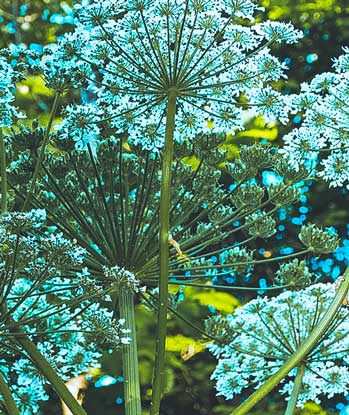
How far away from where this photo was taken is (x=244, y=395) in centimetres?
489

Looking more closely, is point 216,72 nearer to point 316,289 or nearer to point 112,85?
point 112,85

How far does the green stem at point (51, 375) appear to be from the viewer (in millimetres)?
1747

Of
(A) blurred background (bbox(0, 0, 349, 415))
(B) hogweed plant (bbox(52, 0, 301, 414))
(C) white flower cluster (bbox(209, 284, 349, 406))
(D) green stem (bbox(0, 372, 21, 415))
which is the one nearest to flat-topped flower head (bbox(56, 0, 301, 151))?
(B) hogweed plant (bbox(52, 0, 301, 414))

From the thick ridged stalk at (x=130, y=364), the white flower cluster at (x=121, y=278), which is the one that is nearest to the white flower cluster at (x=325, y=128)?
the thick ridged stalk at (x=130, y=364)

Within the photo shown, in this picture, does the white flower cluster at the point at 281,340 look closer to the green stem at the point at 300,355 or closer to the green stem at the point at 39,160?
the green stem at the point at 300,355

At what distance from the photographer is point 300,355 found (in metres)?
1.88

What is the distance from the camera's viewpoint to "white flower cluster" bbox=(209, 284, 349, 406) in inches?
93.2

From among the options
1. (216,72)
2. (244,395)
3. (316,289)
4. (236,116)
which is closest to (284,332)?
(316,289)

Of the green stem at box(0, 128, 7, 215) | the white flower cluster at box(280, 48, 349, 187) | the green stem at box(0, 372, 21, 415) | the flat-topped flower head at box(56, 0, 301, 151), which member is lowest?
the green stem at box(0, 372, 21, 415)

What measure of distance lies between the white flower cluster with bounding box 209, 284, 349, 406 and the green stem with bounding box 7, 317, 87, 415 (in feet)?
2.15

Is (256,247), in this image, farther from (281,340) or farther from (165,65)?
(165,65)

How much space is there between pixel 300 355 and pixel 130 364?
1.23 ft

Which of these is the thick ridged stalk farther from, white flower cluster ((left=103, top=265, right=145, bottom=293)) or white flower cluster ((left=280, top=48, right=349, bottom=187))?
white flower cluster ((left=280, top=48, right=349, bottom=187))

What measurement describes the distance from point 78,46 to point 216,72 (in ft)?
1.04
